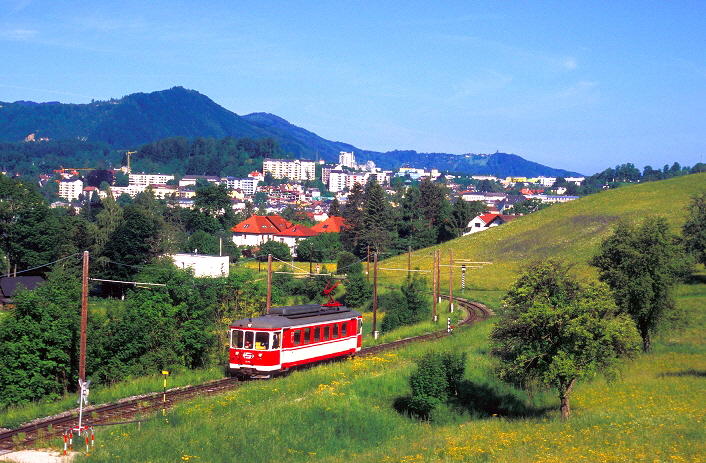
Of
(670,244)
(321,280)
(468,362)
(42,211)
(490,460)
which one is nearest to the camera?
(490,460)

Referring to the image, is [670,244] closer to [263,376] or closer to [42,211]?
[263,376]

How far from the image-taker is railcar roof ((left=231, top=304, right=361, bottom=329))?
95.3 feet

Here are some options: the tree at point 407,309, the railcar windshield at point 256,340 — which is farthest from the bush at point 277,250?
the railcar windshield at point 256,340

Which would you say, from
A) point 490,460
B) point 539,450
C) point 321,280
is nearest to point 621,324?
point 539,450

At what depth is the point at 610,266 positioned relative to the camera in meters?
38.1

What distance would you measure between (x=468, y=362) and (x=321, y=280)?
39367mm

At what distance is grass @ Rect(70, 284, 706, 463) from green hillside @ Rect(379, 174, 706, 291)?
148 feet

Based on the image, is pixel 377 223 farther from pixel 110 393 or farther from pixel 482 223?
pixel 110 393

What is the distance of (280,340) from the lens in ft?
95.3

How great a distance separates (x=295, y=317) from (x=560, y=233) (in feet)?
234

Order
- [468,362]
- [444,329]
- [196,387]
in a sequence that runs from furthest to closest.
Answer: [444,329] < [468,362] < [196,387]

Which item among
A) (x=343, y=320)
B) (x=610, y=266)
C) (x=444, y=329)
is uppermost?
(x=610, y=266)

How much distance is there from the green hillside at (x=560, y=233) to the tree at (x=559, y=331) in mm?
49617

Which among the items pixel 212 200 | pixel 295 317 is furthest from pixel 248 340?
pixel 212 200
